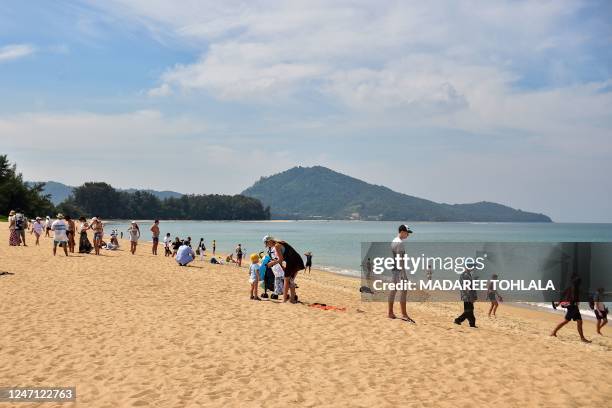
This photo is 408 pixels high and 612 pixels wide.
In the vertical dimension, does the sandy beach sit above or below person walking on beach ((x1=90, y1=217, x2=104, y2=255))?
below

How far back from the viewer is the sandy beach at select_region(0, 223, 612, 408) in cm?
672

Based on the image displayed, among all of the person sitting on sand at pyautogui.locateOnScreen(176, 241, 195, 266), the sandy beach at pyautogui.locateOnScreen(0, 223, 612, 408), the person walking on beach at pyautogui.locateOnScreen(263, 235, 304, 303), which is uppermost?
the person walking on beach at pyautogui.locateOnScreen(263, 235, 304, 303)

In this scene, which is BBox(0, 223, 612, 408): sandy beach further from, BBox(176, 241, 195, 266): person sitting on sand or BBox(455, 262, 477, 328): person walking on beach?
BBox(176, 241, 195, 266): person sitting on sand

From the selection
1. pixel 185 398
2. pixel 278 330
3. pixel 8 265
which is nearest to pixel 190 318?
pixel 278 330

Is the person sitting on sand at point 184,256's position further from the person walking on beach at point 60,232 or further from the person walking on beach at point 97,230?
the person walking on beach at point 60,232

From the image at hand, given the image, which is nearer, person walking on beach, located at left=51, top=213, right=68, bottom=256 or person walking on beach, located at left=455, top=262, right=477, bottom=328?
person walking on beach, located at left=455, top=262, right=477, bottom=328

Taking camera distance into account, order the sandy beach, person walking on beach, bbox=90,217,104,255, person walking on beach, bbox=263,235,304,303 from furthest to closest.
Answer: person walking on beach, bbox=90,217,104,255, person walking on beach, bbox=263,235,304,303, the sandy beach

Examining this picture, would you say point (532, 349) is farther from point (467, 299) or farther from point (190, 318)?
point (190, 318)

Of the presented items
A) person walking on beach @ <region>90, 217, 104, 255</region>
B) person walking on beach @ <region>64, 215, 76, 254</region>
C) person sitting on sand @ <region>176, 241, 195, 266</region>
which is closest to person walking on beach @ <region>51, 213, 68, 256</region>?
person walking on beach @ <region>64, 215, 76, 254</region>

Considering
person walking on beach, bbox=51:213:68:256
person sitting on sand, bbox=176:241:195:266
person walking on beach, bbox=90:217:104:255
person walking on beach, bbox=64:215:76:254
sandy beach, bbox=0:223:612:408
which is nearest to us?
sandy beach, bbox=0:223:612:408

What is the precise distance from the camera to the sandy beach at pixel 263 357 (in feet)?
22.1

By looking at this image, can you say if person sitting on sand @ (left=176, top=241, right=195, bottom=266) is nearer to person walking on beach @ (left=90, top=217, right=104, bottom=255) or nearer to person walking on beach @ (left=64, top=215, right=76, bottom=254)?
person walking on beach @ (left=90, top=217, right=104, bottom=255)

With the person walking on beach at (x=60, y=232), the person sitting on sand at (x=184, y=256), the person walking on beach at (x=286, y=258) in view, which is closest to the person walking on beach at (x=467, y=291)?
the person walking on beach at (x=286, y=258)

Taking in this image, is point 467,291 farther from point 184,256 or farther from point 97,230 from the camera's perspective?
point 97,230
